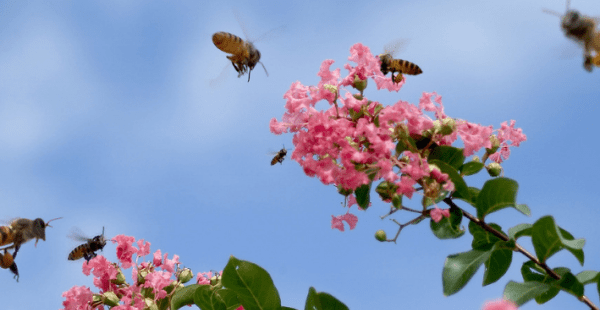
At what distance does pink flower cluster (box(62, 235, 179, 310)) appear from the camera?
310cm

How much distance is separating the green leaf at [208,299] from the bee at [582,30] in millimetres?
2068

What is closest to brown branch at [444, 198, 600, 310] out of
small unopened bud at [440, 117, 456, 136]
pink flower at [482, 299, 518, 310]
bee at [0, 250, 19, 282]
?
small unopened bud at [440, 117, 456, 136]

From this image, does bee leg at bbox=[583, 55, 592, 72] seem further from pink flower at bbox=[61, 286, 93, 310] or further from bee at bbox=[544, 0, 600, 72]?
pink flower at bbox=[61, 286, 93, 310]

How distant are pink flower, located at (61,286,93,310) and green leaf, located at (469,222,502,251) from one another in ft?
7.21

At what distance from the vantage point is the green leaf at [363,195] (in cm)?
250

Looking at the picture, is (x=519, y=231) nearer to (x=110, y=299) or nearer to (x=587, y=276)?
(x=587, y=276)

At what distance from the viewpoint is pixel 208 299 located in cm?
288

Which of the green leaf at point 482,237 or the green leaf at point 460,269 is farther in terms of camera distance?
the green leaf at point 482,237

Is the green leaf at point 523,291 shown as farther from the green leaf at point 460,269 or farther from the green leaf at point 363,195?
the green leaf at point 363,195

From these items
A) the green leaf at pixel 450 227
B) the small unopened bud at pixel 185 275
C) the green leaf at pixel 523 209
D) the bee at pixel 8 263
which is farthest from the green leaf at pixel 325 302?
the bee at pixel 8 263

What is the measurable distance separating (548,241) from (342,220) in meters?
0.93

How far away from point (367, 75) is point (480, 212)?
33.4 inches

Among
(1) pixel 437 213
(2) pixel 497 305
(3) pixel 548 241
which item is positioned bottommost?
(2) pixel 497 305

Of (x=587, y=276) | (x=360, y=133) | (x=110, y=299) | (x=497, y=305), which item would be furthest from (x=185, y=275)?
(x=497, y=305)
